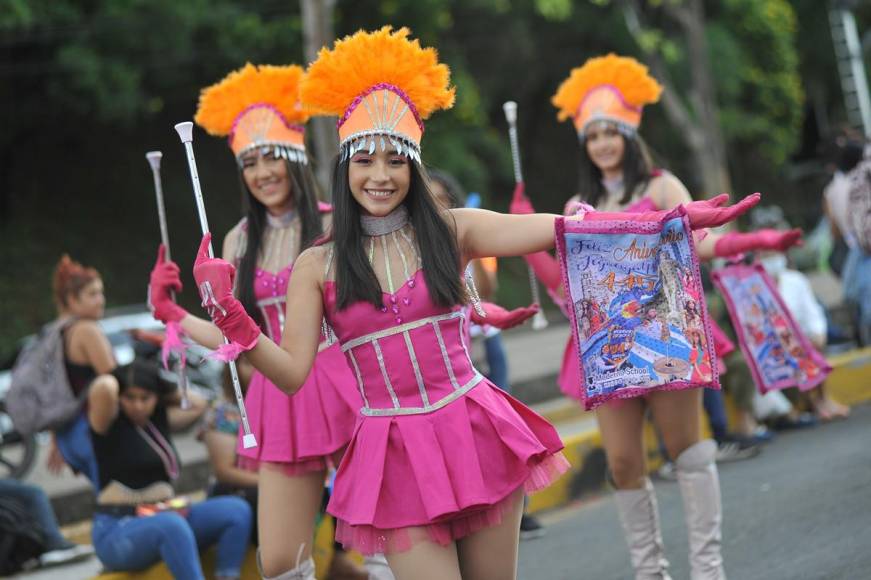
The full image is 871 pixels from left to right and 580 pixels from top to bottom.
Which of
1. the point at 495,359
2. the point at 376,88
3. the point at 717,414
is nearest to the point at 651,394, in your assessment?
the point at 376,88

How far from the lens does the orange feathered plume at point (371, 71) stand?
4.00 meters

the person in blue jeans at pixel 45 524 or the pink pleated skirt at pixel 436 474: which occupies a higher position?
the pink pleated skirt at pixel 436 474

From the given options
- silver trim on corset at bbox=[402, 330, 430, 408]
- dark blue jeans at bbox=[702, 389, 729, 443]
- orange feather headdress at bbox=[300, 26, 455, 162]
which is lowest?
dark blue jeans at bbox=[702, 389, 729, 443]

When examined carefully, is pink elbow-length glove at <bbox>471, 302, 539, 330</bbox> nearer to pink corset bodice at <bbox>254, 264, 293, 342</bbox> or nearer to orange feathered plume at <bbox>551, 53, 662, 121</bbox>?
pink corset bodice at <bbox>254, 264, 293, 342</bbox>

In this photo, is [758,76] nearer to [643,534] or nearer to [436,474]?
[643,534]

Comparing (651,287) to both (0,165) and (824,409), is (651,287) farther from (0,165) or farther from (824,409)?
(0,165)

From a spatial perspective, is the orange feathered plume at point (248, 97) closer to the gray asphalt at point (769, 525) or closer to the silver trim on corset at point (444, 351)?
the silver trim on corset at point (444, 351)

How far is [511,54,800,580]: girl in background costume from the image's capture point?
5.21 metres

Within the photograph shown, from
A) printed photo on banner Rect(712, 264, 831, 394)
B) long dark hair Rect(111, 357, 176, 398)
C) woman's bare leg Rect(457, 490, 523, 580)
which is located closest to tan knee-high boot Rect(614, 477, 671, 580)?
printed photo on banner Rect(712, 264, 831, 394)

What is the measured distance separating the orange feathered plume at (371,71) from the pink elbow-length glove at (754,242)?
1476mm

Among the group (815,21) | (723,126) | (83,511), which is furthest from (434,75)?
(815,21)

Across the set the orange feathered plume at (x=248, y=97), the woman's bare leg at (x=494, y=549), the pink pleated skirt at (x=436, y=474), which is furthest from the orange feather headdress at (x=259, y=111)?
the woman's bare leg at (x=494, y=549)

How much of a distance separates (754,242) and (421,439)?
1748mm

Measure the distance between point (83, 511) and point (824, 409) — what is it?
18.7ft
